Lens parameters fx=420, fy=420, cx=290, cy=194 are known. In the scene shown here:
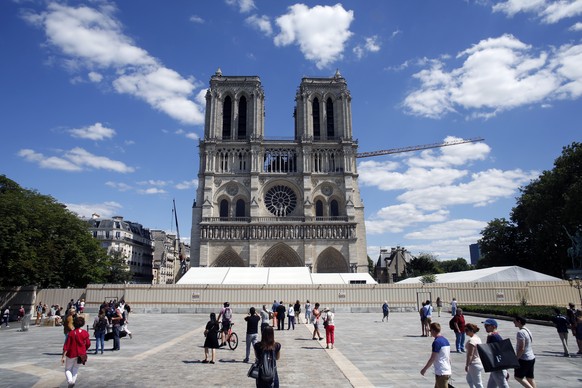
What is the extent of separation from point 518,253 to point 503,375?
49376 mm

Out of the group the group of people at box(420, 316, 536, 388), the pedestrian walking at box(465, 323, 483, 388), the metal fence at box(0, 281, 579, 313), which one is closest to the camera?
the group of people at box(420, 316, 536, 388)

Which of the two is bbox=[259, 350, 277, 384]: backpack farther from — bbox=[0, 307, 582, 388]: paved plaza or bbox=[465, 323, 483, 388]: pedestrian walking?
bbox=[0, 307, 582, 388]: paved plaza

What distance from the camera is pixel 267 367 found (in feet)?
17.2

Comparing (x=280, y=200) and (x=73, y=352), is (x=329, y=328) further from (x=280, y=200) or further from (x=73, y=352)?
(x=280, y=200)

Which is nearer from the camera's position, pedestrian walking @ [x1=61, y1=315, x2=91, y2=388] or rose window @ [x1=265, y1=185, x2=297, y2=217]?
pedestrian walking @ [x1=61, y1=315, x2=91, y2=388]

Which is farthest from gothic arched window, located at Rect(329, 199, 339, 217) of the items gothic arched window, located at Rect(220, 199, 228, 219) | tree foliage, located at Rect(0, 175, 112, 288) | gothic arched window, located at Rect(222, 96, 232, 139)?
tree foliage, located at Rect(0, 175, 112, 288)

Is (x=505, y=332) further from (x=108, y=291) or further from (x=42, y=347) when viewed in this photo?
(x=108, y=291)

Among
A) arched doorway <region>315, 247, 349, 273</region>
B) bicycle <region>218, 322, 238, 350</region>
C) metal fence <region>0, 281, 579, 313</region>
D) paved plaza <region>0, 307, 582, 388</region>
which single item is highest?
arched doorway <region>315, 247, 349, 273</region>

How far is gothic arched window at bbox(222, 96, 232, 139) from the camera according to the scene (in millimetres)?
55297

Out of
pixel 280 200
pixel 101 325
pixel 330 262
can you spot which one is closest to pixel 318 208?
pixel 280 200

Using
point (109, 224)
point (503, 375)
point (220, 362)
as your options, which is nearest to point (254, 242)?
point (109, 224)

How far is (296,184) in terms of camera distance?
52.2 m

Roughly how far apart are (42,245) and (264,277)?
16.1 m

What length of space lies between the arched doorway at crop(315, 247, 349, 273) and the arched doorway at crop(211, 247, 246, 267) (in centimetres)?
906
